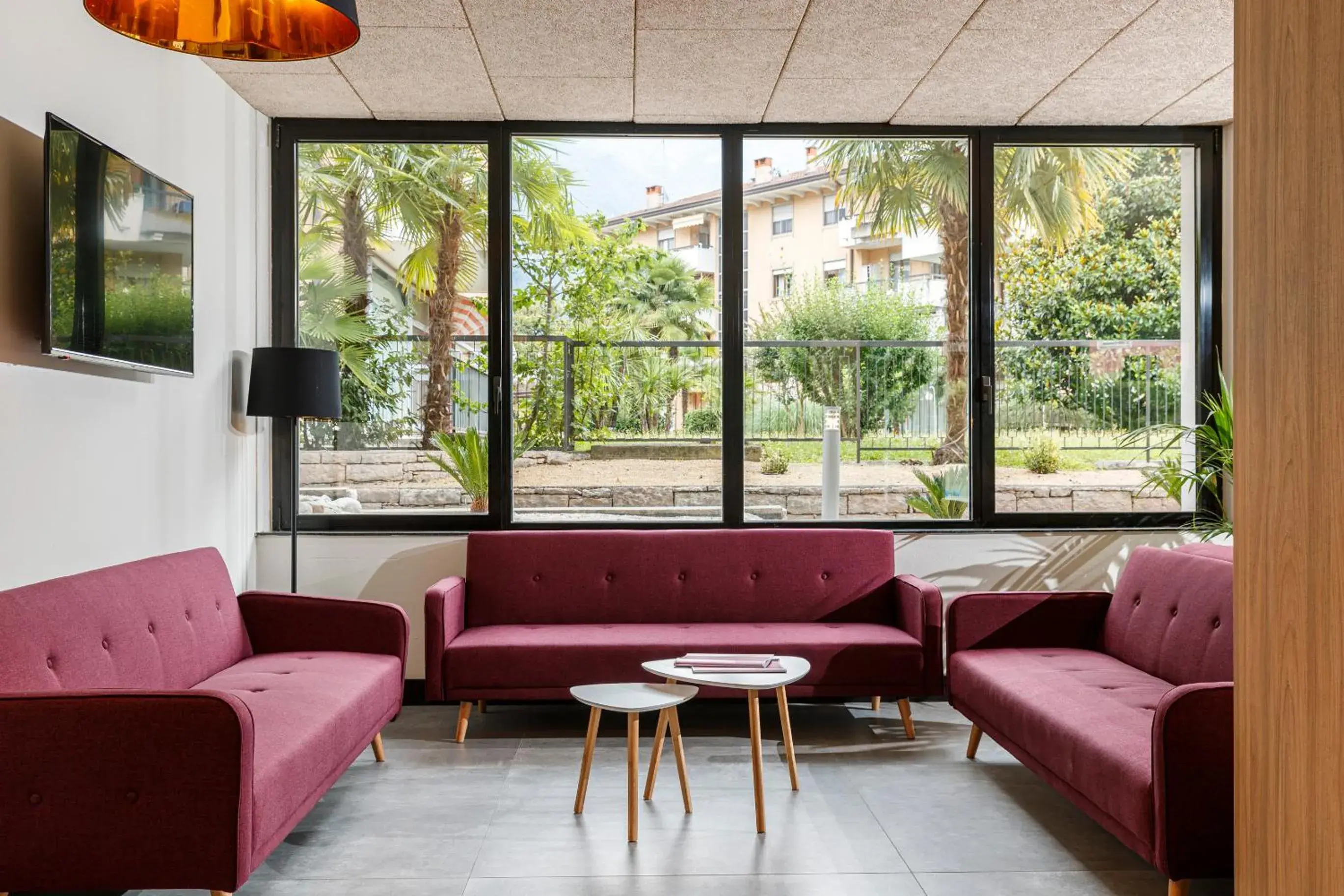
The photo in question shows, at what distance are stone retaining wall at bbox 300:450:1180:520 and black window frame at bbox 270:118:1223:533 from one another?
61mm

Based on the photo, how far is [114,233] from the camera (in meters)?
3.26

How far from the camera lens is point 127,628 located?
3027 mm

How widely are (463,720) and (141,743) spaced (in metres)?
1.99

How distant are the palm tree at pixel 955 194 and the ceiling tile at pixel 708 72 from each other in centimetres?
69

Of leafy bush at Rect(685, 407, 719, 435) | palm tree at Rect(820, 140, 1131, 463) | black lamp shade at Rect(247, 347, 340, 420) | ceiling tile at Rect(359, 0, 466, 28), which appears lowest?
leafy bush at Rect(685, 407, 719, 435)

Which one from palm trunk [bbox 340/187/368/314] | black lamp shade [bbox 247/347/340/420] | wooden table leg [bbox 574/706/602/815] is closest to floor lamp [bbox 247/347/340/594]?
black lamp shade [bbox 247/347/340/420]

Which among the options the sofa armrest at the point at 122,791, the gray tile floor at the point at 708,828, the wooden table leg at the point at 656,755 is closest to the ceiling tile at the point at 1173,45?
the gray tile floor at the point at 708,828

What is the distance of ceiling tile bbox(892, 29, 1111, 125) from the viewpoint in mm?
4051

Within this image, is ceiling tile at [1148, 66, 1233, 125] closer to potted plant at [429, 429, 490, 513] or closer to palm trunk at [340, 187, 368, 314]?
potted plant at [429, 429, 490, 513]

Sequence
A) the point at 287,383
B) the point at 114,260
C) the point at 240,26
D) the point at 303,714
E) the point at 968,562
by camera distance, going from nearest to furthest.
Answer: the point at 240,26, the point at 303,714, the point at 114,260, the point at 287,383, the point at 968,562

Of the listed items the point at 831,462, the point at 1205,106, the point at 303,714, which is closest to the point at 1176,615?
the point at 831,462

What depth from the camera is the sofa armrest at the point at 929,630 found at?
167 inches

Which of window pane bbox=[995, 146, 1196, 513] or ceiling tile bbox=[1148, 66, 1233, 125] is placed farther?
window pane bbox=[995, 146, 1196, 513]

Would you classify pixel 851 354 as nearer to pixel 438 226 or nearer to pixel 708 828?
pixel 438 226
